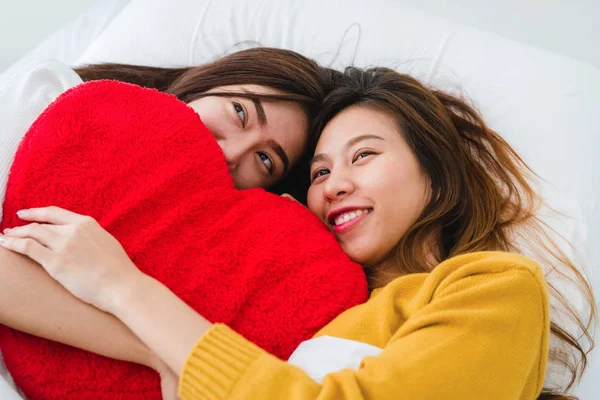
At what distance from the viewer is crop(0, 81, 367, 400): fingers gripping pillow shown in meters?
0.82

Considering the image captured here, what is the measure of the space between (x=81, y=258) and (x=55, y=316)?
0.09 metres

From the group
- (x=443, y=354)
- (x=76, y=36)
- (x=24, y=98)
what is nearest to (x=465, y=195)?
(x=443, y=354)

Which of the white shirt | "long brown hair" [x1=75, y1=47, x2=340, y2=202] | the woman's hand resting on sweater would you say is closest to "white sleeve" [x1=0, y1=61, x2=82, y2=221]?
the white shirt

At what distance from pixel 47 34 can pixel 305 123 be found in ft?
4.25

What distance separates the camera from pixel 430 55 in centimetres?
147

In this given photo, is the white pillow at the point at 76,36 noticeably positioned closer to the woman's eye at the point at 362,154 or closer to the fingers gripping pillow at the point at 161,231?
the fingers gripping pillow at the point at 161,231

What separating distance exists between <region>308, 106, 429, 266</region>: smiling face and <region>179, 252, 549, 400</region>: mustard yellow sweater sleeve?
0.24 meters

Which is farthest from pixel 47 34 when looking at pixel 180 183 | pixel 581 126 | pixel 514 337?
pixel 514 337

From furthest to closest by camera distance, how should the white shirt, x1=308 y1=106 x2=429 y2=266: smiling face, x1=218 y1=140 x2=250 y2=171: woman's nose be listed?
x1=218 y1=140 x2=250 y2=171: woman's nose, x1=308 y1=106 x2=429 y2=266: smiling face, the white shirt

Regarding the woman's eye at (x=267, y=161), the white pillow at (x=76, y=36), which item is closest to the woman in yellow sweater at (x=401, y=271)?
the woman's eye at (x=267, y=161)

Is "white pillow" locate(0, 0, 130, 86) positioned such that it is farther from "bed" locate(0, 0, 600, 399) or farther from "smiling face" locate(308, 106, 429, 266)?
"smiling face" locate(308, 106, 429, 266)

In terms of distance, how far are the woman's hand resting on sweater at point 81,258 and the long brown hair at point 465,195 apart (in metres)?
0.50

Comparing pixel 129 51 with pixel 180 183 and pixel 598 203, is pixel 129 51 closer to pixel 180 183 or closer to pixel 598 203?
pixel 180 183

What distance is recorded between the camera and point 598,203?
48.8 inches
